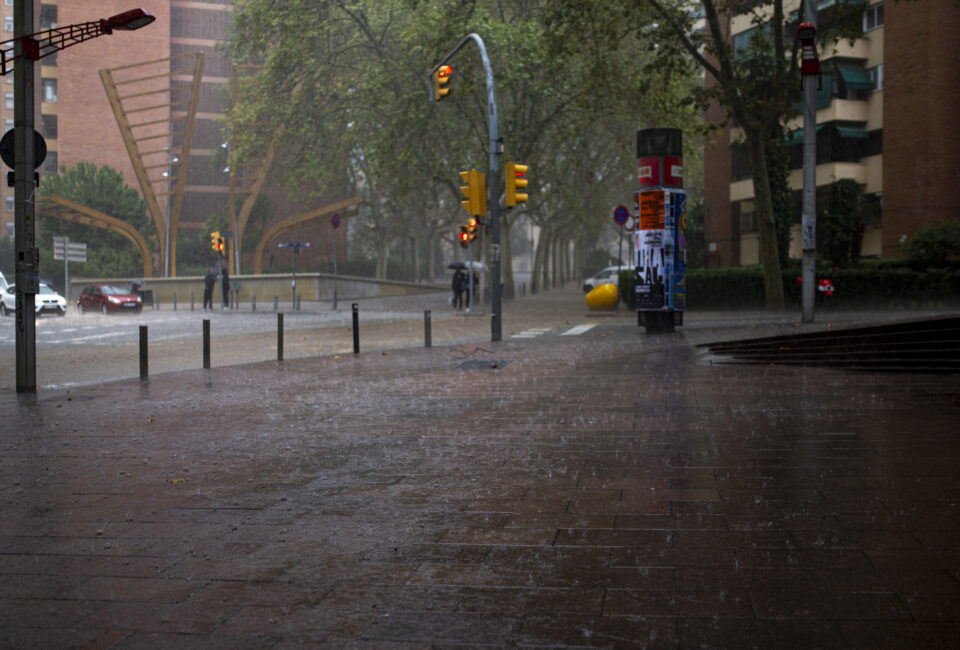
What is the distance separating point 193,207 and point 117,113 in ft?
79.5

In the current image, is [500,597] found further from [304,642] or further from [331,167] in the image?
[331,167]

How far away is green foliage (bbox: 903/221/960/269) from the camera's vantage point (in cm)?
2864

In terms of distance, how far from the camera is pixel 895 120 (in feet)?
116

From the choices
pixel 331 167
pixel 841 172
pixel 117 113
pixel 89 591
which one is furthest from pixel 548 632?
pixel 117 113

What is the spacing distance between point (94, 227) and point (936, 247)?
50.7 meters

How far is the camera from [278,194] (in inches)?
2943

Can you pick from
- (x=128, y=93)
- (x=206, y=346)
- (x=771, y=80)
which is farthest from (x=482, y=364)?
(x=128, y=93)

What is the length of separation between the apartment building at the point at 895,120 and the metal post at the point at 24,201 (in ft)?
74.6

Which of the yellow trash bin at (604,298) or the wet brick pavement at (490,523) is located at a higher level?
the yellow trash bin at (604,298)

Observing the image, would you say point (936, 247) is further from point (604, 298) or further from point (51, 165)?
point (51, 165)

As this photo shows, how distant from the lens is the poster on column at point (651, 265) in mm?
20094

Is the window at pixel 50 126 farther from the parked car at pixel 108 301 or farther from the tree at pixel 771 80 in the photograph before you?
the tree at pixel 771 80

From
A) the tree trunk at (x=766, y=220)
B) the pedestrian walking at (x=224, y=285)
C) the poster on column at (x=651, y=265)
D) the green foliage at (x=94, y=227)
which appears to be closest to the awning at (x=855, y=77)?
the tree trunk at (x=766, y=220)

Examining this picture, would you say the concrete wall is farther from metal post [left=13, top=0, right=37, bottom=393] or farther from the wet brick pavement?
the wet brick pavement
